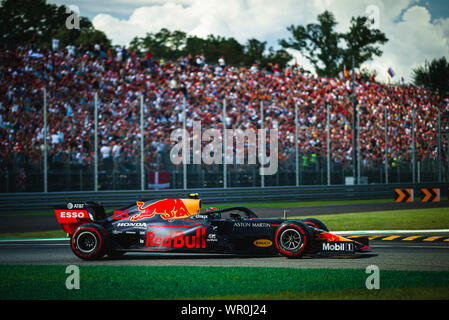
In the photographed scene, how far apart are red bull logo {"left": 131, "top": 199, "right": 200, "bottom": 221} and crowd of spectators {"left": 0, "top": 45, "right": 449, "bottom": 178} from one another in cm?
1257

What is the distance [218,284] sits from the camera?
300 inches

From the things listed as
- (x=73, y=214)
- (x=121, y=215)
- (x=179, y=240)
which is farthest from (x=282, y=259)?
(x=73, y=214)

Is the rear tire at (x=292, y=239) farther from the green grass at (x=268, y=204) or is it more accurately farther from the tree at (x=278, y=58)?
the tree at (x=278, y=58)

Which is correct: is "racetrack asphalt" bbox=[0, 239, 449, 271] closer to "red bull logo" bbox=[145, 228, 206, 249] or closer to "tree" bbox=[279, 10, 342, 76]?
"red bull logo" bbox=[145, 228, 206, 249]

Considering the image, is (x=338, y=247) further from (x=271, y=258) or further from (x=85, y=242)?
(x=85, y=242)

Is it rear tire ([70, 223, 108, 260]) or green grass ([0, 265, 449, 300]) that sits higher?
rear tire ([70, 223, 108, 260])

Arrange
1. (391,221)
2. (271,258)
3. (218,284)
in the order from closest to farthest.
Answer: (218,284) → (271,258) → (391,221)

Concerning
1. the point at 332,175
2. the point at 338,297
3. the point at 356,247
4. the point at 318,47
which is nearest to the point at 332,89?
the point at 332,175

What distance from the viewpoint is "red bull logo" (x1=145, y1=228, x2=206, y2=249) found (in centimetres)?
1008

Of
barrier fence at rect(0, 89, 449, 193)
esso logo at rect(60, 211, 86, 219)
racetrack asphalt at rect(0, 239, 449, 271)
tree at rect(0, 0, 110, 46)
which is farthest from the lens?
tree at rect(0, 0, 110, 46)

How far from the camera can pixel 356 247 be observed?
32.3 feet

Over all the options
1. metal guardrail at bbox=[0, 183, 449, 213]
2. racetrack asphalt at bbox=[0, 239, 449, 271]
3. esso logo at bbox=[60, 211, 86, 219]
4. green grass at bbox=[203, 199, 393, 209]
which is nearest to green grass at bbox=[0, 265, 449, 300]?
racetrack asphalt at bbox=[0, 239, 449, 271]

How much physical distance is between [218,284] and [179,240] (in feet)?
8.60
